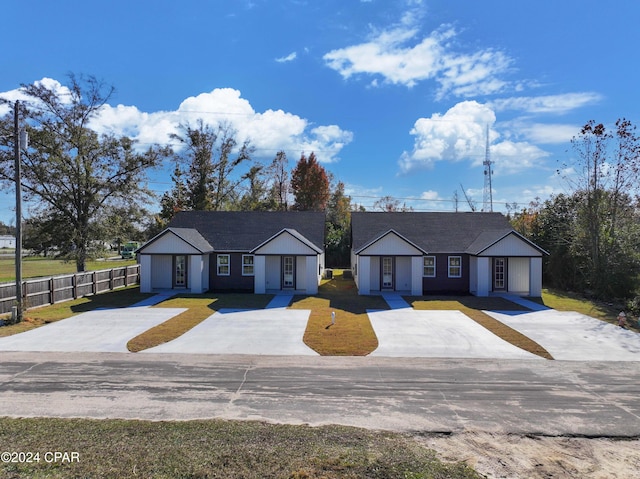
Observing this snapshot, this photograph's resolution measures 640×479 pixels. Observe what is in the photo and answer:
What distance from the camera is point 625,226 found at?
24.7m

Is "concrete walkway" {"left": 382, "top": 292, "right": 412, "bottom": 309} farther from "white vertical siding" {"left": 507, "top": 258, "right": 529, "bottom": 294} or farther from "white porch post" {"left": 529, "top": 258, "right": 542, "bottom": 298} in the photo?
"white porch post" {"left": 529, "top": 258, "right": 542, "bottom": 298}

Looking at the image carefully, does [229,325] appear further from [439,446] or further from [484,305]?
[484,305]

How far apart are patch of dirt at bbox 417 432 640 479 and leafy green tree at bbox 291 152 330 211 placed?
45249 millimetres

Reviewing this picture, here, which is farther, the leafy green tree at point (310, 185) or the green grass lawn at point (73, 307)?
the leafy green tree at point (310, 185)

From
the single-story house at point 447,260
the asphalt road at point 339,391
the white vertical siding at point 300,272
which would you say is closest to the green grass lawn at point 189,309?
the asphalt road at point 339,391

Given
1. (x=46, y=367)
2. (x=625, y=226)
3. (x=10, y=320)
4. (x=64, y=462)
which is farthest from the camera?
(x=625, y=226)

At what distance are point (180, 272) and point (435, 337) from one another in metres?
17.7

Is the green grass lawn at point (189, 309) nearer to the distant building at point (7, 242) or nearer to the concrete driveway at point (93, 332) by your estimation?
the concrete driveway at point (93, 332)

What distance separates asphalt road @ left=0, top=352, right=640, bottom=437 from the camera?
25.4ft

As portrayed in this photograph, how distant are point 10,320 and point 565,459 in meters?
19.3

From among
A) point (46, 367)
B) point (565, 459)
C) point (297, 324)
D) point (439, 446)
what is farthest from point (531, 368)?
point (46, 367)

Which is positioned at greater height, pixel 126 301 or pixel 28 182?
pixel 28 182

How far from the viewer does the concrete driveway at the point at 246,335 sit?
12680 mm

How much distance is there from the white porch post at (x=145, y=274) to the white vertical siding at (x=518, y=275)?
23.0 m
